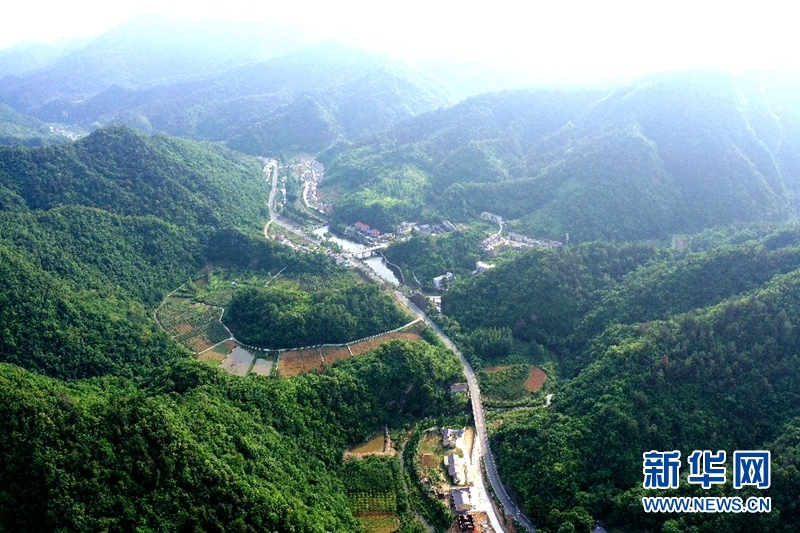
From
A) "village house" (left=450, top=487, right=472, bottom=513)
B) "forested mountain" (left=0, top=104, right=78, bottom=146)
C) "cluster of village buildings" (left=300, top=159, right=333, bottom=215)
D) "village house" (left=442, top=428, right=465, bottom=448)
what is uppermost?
"forested mountain" (left=0, top=104, right=78, bottom=146)

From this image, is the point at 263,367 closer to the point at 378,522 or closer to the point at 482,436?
the point at 378,522

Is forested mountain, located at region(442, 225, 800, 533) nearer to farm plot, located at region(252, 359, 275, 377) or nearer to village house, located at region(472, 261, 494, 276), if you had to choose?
village house, located at region(472, 261, 494, 276)

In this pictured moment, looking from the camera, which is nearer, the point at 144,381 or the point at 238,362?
the point at 144,381

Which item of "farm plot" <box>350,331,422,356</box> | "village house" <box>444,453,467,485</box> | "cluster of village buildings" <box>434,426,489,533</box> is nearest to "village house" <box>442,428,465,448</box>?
"cluster of village buildings" <box>434,426,489,533</box>

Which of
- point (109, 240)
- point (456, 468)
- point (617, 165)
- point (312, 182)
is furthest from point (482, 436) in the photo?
point (312, 182)

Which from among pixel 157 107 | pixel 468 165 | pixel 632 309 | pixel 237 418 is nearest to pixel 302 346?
pixel 237 418

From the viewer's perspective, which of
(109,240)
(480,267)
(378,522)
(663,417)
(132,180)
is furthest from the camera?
(132,180)
